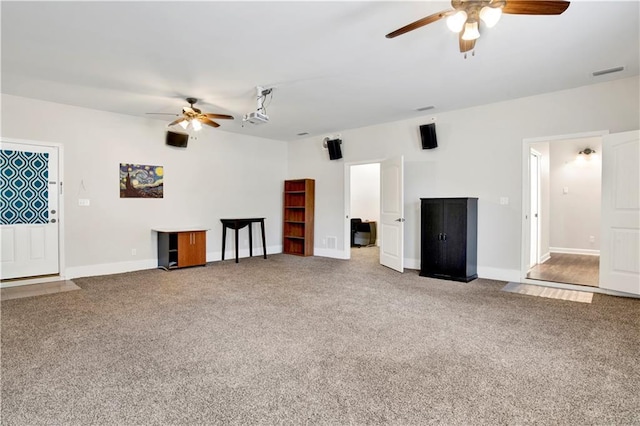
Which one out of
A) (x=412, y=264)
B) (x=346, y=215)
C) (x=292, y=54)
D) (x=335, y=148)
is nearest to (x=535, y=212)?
(x=412, y=264)

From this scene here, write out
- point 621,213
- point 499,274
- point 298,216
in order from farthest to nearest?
point 298,216 < point 499,274 < point 621,213

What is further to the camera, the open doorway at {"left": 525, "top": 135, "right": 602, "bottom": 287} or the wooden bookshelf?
the wooden bookshelf

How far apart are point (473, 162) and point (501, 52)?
85.9 inches

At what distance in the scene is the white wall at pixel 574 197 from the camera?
7262mm

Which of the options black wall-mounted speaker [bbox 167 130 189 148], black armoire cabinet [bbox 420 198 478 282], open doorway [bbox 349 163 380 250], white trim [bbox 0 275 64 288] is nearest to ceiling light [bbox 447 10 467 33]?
black armoire cabinet [bbox 420 198 478 282]

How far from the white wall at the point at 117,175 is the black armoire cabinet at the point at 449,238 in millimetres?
3788

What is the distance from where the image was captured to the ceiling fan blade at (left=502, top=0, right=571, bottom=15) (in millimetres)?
2209

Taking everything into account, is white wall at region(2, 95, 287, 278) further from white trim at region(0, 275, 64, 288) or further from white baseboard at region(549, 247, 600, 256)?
white baseboard at region(549, 247, 600, 256)

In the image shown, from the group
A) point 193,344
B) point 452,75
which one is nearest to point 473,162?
point 452,75

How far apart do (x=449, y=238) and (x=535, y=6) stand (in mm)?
3461

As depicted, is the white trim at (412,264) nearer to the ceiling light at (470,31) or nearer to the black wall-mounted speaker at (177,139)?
the ceiling light at (470,31)

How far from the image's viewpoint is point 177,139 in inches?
246

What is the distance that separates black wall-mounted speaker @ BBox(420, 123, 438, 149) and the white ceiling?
0.54 m

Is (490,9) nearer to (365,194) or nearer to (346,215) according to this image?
(346,215)
